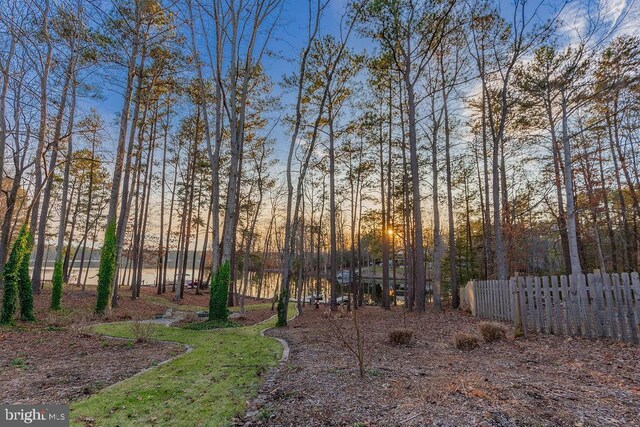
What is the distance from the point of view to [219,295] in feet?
35.5

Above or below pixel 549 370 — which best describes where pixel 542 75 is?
above

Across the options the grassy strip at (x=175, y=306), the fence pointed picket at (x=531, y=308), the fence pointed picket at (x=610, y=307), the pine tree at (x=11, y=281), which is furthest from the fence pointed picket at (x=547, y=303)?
the grassy strip at (x=175, y=306)

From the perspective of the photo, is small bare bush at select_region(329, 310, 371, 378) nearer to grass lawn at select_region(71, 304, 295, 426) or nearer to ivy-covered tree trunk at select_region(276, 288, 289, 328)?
grass lawn at select_region(71, 304, 295, 426)

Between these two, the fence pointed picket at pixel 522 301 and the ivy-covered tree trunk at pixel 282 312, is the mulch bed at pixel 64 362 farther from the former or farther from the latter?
the fence pointed picket at pixel 522 301

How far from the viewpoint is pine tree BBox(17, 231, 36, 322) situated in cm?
851

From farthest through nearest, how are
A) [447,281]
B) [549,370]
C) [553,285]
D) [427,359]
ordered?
[447,281], [553,285], [427,359], [549,370]

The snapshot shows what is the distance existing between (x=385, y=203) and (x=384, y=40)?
8063mm

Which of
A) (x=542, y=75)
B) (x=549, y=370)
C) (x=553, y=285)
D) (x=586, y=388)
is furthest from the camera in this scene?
(x=542, y=75)

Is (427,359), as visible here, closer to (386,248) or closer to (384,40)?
(384,40)

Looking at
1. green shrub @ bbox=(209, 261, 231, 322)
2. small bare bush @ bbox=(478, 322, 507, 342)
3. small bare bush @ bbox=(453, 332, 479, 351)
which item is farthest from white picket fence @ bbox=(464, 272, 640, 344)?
green shrub @ bbox=(209, 261, 231, 322)

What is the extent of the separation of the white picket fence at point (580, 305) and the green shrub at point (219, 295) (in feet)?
27.1

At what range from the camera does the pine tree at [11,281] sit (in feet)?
26.5

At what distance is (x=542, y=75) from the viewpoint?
1132 cm

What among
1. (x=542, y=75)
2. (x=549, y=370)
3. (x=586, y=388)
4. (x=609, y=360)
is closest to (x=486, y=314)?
(x=609, y=360)
